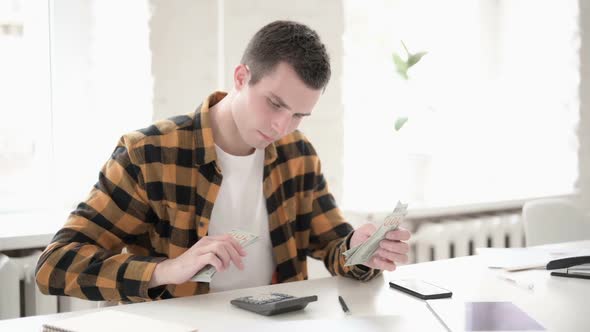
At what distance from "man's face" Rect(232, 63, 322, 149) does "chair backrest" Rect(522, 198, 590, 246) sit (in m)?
1.26

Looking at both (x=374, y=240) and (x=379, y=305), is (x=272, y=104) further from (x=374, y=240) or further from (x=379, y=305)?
(x=379, y=305)

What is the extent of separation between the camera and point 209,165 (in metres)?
1.84

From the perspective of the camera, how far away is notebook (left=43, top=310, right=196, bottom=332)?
4.16 feet

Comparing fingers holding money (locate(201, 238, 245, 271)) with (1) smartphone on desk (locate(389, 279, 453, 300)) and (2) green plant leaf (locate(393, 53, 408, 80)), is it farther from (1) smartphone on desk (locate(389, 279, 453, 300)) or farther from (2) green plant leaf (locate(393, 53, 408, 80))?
(2) green plant leaf (locate(393, 53, 408, 80))

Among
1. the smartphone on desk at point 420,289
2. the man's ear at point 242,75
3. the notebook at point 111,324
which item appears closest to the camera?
the notebook at point 111,324

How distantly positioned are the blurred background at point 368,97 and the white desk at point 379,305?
1.04 m

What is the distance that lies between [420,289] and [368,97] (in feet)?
6.67

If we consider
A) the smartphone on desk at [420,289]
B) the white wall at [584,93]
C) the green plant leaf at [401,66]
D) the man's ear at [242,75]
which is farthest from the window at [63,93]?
the white wall at [584,93]

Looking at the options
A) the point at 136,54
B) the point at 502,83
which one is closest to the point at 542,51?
the point at 502,83

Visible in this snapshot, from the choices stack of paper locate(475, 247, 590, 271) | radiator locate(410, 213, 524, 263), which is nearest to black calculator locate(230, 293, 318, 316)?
stack of paper locate(475, 247, 590, 271)

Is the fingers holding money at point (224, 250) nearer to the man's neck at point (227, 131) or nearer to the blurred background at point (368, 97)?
the man's neck at point (227, 131)

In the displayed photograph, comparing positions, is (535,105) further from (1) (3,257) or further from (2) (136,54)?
(1) (3,257)

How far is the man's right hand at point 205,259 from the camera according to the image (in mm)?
1503

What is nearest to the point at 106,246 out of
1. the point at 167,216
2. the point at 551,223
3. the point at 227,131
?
A: the point at 167,216
